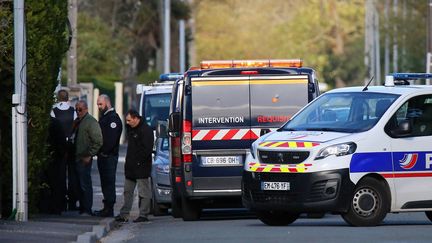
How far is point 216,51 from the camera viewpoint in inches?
3716

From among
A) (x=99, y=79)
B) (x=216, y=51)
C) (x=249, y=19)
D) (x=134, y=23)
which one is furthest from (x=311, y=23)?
(x=99, y=79)

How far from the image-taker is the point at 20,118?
58.7 ft

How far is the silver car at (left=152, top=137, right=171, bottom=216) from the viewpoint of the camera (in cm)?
2164

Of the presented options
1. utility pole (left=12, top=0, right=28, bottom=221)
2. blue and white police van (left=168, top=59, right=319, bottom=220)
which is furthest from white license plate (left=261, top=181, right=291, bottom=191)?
utility pole (left=12, top=0, right=28, bottom=221)

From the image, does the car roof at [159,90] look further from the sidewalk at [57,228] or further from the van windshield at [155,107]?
the sidewalk at [57,228]

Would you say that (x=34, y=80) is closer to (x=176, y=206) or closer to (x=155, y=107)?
(x=176, y=206)

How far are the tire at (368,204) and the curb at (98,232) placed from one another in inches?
118

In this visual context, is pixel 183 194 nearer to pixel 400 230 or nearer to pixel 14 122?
pixel 14 122

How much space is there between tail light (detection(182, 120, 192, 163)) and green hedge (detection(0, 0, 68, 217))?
1904 mm

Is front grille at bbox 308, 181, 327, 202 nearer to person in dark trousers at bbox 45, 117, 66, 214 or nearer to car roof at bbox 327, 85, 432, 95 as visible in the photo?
car roof at bbox 327, 85, 432, 95

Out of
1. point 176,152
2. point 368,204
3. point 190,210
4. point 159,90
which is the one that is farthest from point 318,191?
point 159,90

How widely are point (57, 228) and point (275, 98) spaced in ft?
12.9

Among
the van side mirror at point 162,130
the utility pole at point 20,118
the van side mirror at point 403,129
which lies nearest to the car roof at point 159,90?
Result: the van side mirror at point 162,130

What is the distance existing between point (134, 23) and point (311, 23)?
46.8m
